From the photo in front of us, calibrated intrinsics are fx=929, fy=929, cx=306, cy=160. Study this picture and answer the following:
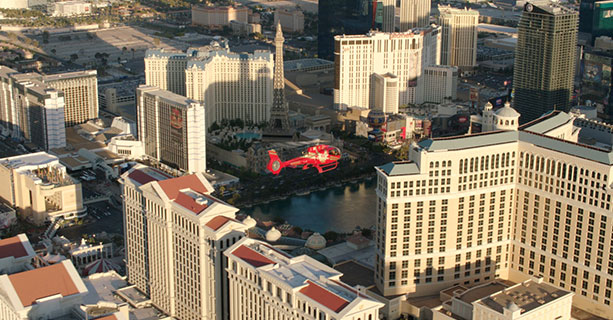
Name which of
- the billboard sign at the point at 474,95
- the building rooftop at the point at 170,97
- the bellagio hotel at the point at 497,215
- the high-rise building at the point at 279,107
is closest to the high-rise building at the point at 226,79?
the high-rise building at the point at 279,107

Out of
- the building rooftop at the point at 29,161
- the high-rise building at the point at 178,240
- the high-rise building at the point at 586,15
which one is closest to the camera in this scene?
the high-rise building at the point at 178,240

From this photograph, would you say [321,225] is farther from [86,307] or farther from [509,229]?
[86,307]

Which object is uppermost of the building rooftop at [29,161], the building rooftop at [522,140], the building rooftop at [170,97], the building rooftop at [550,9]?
the building rooftop at [550,9]

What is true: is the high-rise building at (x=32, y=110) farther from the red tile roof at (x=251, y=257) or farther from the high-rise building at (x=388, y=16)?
the high-rise building at (x=388, y=16)

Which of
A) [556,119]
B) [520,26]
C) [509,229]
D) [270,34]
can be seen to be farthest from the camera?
[270,34]

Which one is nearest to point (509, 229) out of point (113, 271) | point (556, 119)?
point (556, 119)

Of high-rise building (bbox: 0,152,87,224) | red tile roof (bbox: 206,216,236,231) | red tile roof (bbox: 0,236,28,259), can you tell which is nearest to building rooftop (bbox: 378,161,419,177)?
red tile roof (bbox: 206,216,236,231)

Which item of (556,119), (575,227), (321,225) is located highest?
(556,119)
